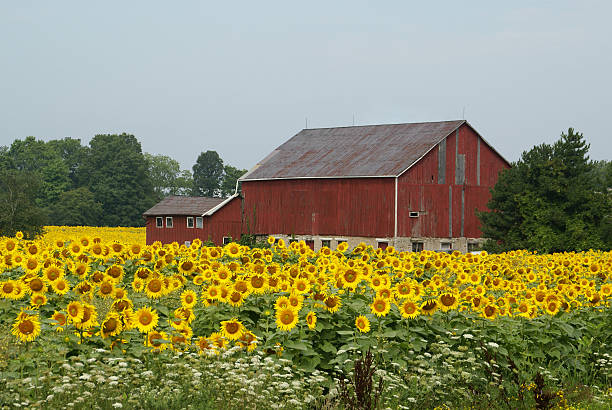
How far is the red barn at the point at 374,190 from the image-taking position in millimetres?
35594

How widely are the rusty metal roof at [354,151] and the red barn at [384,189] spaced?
0.18 ft

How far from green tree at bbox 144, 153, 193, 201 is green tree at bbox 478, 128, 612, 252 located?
8166 cm

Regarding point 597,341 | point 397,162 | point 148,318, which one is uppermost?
point 397,162

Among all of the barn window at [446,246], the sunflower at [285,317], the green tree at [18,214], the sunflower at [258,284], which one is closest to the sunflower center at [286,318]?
the sunflower at [285,317]

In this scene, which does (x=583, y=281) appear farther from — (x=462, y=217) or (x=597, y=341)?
(x=462, y=217)

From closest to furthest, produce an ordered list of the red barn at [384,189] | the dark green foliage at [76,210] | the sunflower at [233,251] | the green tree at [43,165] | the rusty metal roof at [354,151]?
the sunflower at [233,251], the red barn at [384,189], the rusty metal roof at [354,151], the dark green foliage at [76,210], the green tree at [43,165]

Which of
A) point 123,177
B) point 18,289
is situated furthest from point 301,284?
point 123,177

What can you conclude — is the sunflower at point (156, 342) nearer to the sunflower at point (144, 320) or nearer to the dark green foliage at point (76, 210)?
the sunflower at point (144, 320)

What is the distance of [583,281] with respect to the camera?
10.3m

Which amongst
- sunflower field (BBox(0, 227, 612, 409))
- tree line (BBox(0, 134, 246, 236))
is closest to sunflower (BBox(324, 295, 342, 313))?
sunflower field (BBox(0, 227, 612, 409))

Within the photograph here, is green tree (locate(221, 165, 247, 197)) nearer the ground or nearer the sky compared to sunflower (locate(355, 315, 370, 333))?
nearer the sky

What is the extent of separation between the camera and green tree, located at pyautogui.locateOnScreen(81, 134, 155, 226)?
8150 cm

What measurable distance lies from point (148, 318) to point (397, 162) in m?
30.0

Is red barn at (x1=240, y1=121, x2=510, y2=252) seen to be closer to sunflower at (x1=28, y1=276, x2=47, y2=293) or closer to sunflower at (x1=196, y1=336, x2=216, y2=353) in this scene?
sunflower at (x1=28, y1=276, x2=47, y2=293)
